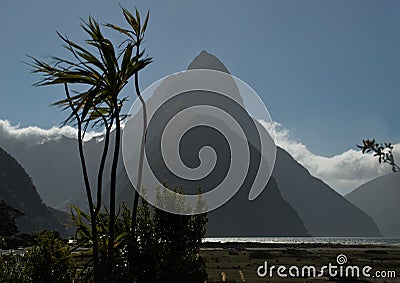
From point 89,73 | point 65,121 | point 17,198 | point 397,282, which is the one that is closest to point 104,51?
point 89,73

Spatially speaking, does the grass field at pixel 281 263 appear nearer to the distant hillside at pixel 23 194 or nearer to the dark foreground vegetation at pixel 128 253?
the dark foreground vegetation at pixel 128 253

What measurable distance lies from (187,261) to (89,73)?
16.2 feet

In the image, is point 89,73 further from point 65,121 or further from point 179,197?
point 179,197

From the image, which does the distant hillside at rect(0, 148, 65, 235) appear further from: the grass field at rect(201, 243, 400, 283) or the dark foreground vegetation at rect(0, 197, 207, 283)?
the dark foreground vegetation at rect(0, 197, 207, 283)

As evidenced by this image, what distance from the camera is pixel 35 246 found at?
444 inches

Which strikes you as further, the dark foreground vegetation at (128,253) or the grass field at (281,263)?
the grass field at (281,263)

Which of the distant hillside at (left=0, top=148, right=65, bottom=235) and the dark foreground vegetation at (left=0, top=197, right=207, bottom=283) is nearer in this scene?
the dark foreground vegetation at (left=0, top=197, right=207, bottom=283)

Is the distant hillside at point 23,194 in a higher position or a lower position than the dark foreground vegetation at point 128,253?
higher

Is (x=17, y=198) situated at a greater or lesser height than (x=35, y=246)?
greater

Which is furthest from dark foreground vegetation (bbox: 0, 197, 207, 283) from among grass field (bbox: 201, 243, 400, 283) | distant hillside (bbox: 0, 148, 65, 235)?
distant hillside (bbox: 0, 148, 65, 235)

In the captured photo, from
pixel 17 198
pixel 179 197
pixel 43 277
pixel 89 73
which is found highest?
pixel 17 198

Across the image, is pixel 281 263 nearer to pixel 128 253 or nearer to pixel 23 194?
pixel 128 253

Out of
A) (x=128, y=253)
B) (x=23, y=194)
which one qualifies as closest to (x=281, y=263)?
(x=128, y=253)

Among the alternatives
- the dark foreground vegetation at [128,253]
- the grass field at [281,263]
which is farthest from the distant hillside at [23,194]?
the dark foreground vegetation at [128,253]
